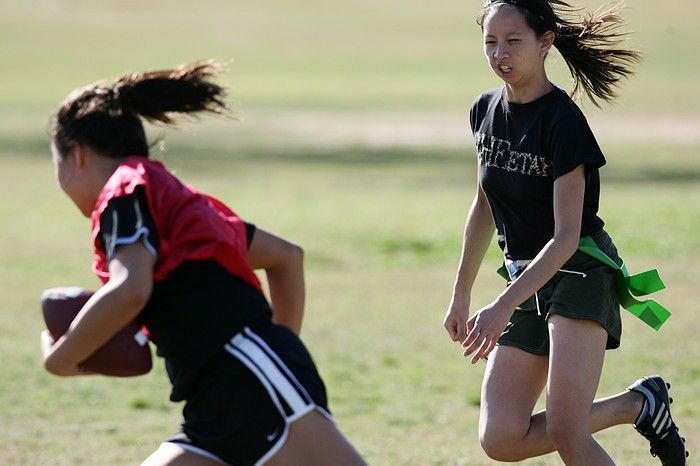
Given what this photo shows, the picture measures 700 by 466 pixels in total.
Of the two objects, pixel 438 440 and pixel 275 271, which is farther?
pixel 438 440

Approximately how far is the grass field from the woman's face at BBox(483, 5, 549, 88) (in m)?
1.09

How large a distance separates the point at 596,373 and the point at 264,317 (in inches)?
55.2

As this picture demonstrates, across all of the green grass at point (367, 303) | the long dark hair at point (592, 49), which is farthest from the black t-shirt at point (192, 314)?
the green grass at point (367, 303)

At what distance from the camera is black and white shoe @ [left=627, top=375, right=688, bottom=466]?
5316mm

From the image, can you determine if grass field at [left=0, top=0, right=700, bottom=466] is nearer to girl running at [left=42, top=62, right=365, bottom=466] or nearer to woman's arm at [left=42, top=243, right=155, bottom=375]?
girl running at [left=42, top=62, right=365, bottom=466]

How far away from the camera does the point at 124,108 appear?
4121mm

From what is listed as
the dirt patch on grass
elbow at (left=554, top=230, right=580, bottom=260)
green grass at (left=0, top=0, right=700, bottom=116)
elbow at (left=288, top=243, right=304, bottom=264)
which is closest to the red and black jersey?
elbow at (left=288, top=243, right=304, bottom=264)

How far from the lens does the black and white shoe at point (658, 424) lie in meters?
5.32

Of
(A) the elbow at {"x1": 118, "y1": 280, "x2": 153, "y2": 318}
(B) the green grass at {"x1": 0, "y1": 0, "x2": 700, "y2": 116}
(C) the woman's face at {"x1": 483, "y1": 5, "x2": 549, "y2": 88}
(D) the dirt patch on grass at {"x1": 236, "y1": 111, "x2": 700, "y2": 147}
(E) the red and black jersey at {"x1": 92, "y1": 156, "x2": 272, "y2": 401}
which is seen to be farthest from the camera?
(B) the green grass at {"x1": 0, "y1": 0, "x2": 700, "y2": 116}

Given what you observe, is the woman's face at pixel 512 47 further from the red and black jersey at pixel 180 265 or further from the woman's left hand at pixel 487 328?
the red and black jersey at pixel 180 265

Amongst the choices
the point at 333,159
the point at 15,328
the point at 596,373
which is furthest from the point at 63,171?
the point at 333,159

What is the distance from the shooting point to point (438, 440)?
7.11m

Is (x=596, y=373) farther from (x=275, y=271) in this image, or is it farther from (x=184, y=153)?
(x=184, y=153)

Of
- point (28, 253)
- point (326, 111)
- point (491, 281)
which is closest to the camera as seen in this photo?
point (491, 281)
